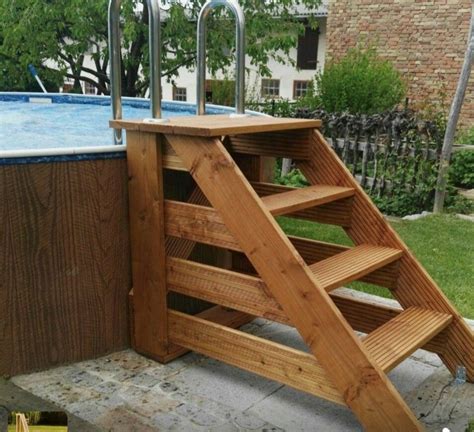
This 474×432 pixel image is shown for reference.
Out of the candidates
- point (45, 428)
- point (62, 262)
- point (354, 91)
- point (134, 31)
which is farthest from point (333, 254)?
point (354, 91)

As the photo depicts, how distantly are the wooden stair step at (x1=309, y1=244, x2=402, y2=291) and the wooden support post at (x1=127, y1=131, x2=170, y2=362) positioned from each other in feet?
2.56

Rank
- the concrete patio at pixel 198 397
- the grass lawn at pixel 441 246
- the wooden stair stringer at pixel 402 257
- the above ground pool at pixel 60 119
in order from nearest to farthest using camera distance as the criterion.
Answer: the concrete patio at pixel 198 397 → the wooden stair stringer at pixel 402 257 → the grass lawn at pixel 441 246 → the above ground pool at pixel 60 119

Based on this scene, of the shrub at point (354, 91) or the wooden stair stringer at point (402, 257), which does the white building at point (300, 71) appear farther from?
the wooden stair stringer at point (402, 257)

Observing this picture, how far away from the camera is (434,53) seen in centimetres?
1284

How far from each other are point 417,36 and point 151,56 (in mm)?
11552

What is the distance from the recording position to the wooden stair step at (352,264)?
245 cm

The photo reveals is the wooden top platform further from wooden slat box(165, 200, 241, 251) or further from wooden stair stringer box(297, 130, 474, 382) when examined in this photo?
wooden slat box(165, 200, 241, 251)

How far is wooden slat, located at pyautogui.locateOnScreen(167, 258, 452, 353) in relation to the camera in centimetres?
248

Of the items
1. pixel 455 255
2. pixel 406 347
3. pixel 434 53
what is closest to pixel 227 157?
pixel 406 347

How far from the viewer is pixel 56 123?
5.94 metres

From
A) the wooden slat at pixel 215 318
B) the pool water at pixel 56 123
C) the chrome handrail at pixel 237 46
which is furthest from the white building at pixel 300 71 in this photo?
the wooden slat at pixel 215 318

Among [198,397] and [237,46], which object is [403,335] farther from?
[237,46]

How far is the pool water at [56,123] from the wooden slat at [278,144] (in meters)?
1.50

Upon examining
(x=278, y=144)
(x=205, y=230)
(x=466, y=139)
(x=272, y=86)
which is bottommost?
(x=466, y=139)
